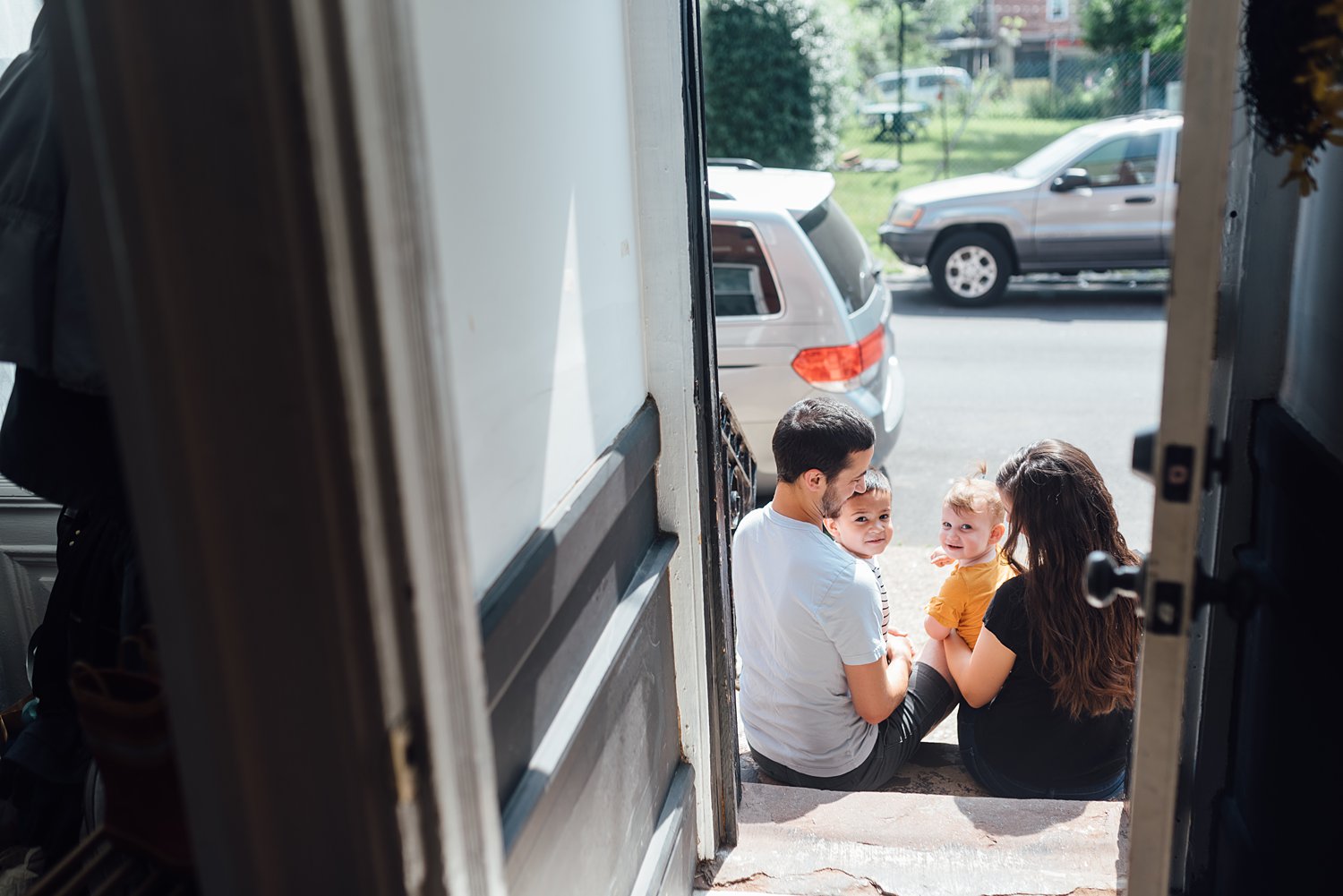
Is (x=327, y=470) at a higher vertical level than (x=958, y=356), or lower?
higher

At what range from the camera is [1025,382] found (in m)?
8.32

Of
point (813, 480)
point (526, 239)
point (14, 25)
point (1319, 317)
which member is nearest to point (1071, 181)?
point (813, 480)

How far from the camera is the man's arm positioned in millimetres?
3014

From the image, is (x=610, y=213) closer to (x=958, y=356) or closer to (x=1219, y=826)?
(x=1219, y=826)

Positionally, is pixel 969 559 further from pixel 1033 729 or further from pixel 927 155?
pixel 927 155

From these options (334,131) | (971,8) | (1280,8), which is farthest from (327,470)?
(971,8)

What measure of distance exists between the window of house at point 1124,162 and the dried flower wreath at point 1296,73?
8.54m

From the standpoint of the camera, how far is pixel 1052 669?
305 cm

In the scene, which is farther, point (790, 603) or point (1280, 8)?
point (790, 603)

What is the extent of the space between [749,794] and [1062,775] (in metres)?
→ 0.87

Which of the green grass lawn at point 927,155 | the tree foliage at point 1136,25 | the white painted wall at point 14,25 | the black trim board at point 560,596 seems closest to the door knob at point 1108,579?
the black trim board at point 560,596

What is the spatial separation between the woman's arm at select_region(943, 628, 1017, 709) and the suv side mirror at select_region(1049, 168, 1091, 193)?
7.34 metres

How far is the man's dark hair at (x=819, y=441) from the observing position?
3.02 meters

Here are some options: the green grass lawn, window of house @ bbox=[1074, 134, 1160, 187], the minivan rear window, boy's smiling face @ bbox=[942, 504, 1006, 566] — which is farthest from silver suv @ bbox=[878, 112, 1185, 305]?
boy's smiling face @ bbox=[942, 504, 1006, 566]
